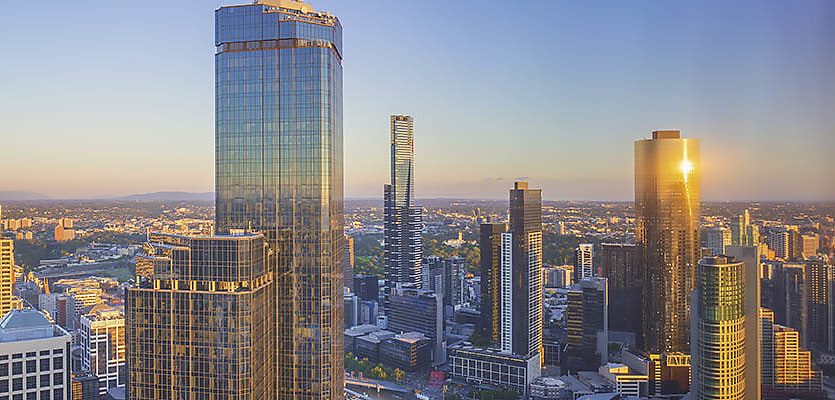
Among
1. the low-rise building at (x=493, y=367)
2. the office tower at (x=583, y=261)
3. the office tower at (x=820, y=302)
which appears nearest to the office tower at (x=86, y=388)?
the low-rise building at (x=493, y=367)

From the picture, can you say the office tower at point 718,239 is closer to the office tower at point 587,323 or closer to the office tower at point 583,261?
the office tower at point 587,323

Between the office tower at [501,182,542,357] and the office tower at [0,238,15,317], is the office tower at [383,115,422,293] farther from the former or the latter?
the office tower at [0,238,15,317]

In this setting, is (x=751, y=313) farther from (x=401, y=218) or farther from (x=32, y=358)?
(x=401, y=218)

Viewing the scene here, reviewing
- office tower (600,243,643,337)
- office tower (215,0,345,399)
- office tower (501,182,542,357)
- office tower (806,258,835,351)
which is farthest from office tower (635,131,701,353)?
office tower (806,258,835,351)

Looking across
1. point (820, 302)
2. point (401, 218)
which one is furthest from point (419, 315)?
point (820, 302)

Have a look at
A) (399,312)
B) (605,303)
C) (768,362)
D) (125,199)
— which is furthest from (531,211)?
(125,199)

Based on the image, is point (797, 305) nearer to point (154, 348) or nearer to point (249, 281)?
point (249, 281)
